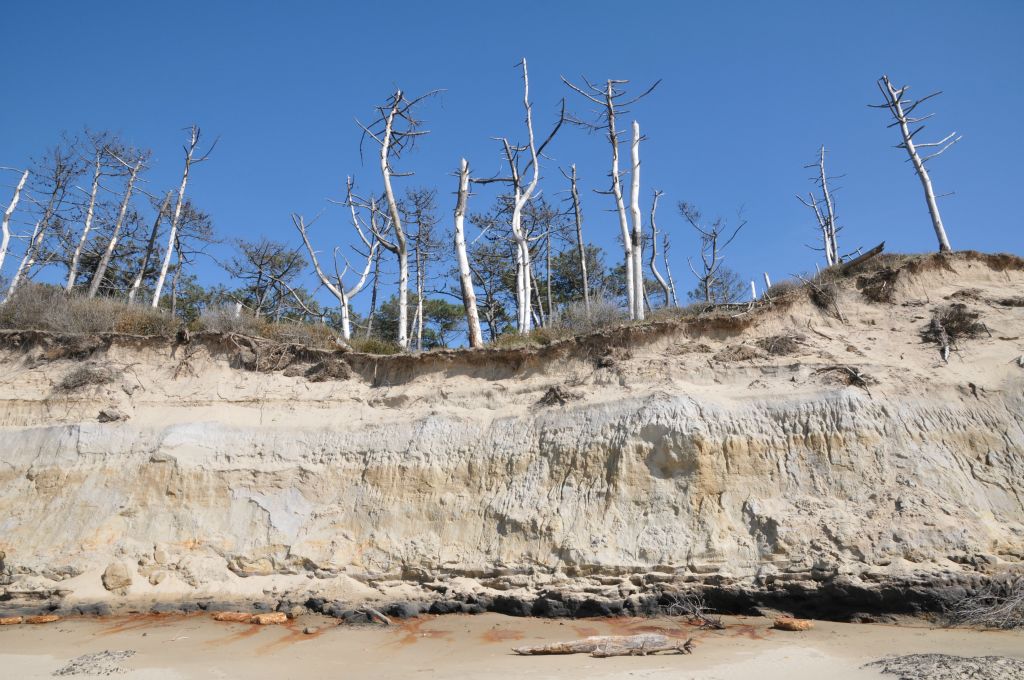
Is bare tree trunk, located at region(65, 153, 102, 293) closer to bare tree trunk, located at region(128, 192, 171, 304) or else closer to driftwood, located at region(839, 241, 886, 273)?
bare tree trunk, located at region(128, 192, 171, 304)

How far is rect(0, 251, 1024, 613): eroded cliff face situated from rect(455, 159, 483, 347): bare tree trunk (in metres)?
1.48

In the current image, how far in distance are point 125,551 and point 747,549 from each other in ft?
33.7

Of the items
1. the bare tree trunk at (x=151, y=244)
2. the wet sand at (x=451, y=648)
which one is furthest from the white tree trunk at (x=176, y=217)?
the wet sand at (x=451, y=648)

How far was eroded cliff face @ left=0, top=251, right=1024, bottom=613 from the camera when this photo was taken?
27.9ft

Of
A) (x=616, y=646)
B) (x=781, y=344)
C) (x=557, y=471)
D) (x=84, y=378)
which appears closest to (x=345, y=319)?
(x=84, y=378)

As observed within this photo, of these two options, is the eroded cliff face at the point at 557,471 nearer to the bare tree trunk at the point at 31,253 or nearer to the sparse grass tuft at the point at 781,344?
the sparse grass tuft at the point at 781,344

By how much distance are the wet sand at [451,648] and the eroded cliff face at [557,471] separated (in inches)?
23.3

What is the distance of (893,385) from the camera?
32.3ft

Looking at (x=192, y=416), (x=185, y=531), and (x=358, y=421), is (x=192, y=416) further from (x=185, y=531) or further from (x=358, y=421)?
(x=358, y=421)

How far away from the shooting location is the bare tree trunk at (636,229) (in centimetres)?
1491

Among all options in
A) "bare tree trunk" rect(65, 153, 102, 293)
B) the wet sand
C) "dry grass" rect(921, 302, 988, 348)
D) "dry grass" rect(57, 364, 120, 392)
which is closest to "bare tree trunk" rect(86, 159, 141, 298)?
"bare tree trunk" rect(65, 153, 102, 293)

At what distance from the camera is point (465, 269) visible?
1473 centimetres

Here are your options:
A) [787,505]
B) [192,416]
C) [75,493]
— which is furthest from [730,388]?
[75,493]

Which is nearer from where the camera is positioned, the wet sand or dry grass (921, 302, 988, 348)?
the wet sand
